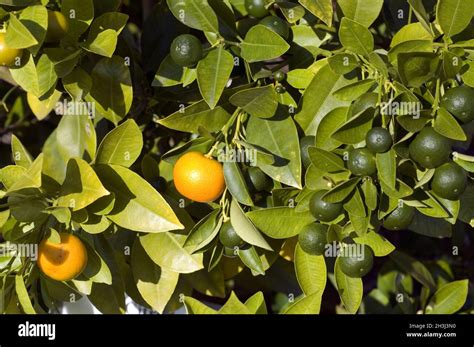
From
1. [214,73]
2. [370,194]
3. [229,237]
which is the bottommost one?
[229,237]

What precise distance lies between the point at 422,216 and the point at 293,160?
35 cm

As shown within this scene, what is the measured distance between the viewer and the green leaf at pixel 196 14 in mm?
1060

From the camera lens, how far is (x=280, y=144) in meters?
1.07

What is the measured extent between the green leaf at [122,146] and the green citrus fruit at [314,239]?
0.98ft

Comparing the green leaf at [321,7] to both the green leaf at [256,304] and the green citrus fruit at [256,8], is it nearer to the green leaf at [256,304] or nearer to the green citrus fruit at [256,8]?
the green citrus fruit at [256,8]

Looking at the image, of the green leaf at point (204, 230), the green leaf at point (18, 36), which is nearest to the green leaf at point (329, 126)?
the green leaf at point (204, 230)

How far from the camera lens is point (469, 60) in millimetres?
1000

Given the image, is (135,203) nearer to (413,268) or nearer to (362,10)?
(362,10)

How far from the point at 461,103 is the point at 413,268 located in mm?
606

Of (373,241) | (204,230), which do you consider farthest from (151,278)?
(373,241)

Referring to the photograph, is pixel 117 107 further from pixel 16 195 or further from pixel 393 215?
pixel 393 215

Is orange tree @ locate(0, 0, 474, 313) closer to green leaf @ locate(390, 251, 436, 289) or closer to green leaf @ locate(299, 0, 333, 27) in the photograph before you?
green leaf @ locate(299, 0, 333, 27)
